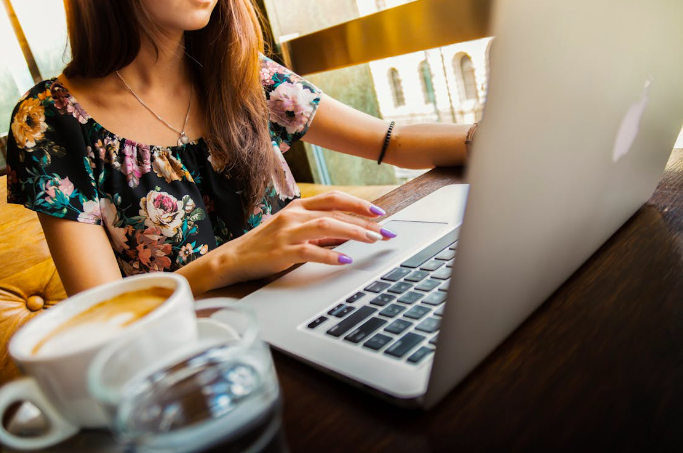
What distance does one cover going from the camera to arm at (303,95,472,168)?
898 mm

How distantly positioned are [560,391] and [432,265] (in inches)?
7.5

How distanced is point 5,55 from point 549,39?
8.16 feet

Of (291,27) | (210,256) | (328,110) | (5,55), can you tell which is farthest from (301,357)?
(5,55)

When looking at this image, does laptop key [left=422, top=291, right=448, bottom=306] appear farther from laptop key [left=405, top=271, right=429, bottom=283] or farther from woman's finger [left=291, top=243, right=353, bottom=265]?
woman's finger [left=291, top=243, right=353, bottom=265]

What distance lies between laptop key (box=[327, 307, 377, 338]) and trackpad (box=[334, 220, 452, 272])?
0.11m

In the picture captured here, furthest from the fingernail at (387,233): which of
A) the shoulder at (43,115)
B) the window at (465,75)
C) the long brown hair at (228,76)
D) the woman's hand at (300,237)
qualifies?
the window at (465,75)

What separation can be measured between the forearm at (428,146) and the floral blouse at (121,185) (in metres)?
0.33

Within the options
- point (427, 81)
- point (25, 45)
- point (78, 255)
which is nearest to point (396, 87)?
point (427, 81)

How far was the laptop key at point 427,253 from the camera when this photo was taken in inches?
19.5

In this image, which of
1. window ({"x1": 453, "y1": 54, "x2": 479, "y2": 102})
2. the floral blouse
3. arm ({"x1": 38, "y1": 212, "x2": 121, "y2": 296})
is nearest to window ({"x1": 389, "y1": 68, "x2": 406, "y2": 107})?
window ({"x1": 453, "y1": 54, "x2": 479, "y2": 102})

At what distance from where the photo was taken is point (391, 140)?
107 cm

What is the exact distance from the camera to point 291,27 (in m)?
2.27

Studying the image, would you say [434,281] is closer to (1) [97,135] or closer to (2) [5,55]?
(1) [97,135]

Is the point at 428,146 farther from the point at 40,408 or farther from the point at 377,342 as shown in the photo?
the point at 40,408
